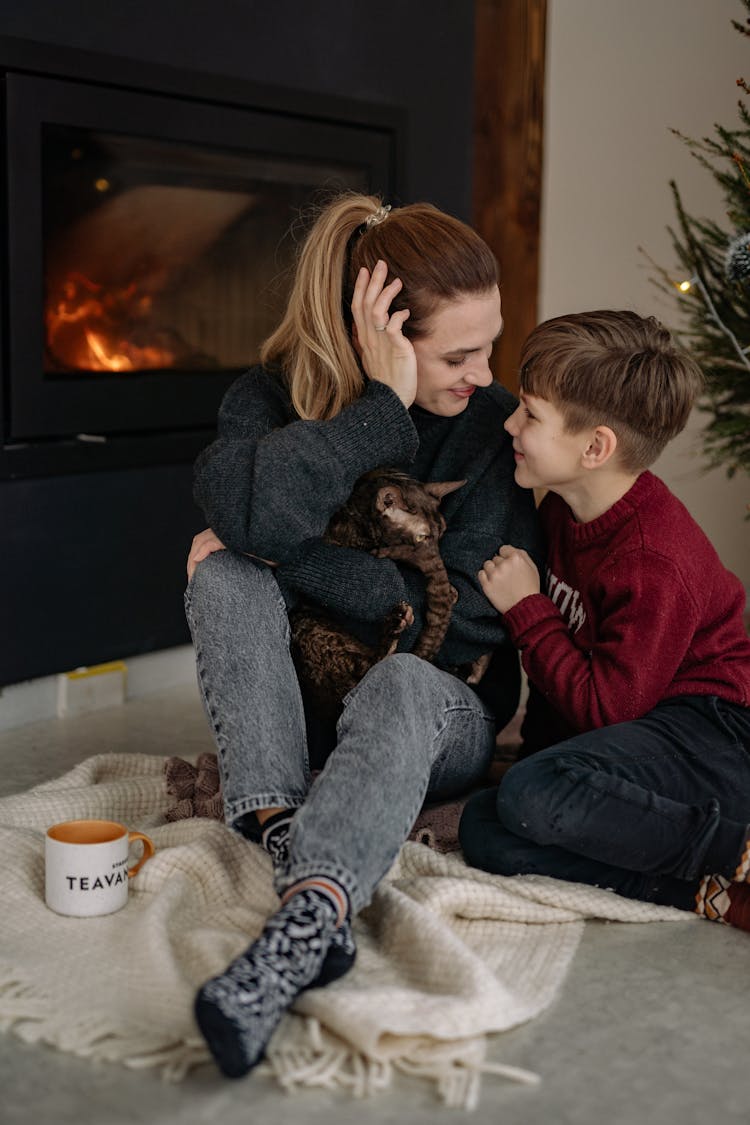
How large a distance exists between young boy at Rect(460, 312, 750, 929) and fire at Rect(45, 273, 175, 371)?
1.09m

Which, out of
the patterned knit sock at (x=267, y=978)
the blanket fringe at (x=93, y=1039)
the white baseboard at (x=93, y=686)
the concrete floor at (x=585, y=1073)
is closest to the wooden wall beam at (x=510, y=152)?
the white baseboard at (x=93, y=686)

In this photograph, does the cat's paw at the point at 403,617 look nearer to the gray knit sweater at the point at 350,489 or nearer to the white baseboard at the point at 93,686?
the gray knit sweater at the point at 350,489

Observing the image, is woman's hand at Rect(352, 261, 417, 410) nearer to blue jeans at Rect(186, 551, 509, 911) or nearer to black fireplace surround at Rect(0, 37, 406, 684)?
blue jeans at Rect(186, 551, 509, 911)

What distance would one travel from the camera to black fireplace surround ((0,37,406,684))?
8.22 feet

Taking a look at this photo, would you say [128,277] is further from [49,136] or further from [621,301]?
[621,301]

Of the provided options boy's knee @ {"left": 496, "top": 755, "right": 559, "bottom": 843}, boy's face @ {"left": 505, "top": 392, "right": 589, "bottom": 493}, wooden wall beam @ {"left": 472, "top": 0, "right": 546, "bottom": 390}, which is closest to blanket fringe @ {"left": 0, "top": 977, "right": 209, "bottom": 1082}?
boy's knee @ {"left": 496, "top": 755, "right": 559, "bottom": 843}

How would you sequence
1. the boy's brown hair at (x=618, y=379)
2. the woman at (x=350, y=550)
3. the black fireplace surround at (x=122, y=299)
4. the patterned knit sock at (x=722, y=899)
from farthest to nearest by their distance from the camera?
1. the black fireplace surround at (x=122, y=299)
2. the boy's brown hair at (x=618, y=379)
3. the patterned knit sock at (x=722, y=899)
4. the woman at (x=350, y=550)

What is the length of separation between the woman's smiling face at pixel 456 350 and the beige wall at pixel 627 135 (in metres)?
1.97

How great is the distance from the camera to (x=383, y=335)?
1914 mm

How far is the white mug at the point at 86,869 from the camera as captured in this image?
1.64 meters

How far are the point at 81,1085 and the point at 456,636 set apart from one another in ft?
2.88

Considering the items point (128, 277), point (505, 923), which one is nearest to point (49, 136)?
point (128, 277)

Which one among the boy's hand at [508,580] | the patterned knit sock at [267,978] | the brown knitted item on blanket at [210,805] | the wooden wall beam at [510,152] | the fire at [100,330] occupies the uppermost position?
the wooden wall beam at [510,152]

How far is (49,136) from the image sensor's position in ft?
8.27
